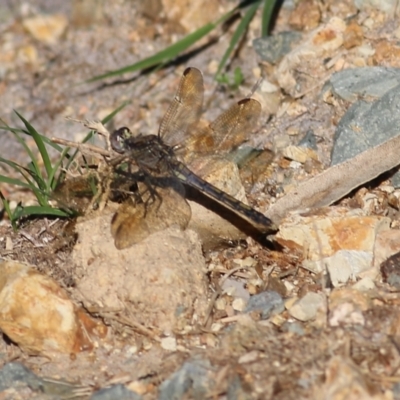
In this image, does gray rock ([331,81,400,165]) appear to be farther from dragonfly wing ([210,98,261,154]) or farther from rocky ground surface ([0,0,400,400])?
dragonfly wing ([210,98,261,154])

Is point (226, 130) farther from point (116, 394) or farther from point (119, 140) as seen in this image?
point (116, 394)

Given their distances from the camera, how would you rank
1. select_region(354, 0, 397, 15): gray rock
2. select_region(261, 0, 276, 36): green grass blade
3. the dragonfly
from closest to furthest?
the dragonfly → select_region(354, 0, 397, 15): gray rock → select_region(261, 0, 276, 36): green grass blade

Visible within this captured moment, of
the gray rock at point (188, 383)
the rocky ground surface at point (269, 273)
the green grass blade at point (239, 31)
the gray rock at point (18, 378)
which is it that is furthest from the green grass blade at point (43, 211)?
the green grass blade at point (239, 31)

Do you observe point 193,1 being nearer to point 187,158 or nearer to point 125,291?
point 187,158

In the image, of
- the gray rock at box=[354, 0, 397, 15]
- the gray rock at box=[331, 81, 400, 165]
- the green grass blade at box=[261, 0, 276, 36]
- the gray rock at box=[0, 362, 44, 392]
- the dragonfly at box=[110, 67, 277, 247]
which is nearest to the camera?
the gray rock at box=[0, 362, 44, 392]

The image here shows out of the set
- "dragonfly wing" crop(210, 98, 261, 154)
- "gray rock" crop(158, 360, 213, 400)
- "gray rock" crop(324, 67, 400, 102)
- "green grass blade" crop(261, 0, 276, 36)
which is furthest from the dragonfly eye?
"green grass blade" crop(261, 0, 276, 36)

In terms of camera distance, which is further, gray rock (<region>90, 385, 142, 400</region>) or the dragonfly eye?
the dragonfly eye

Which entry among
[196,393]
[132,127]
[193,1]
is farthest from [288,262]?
[193,1]
